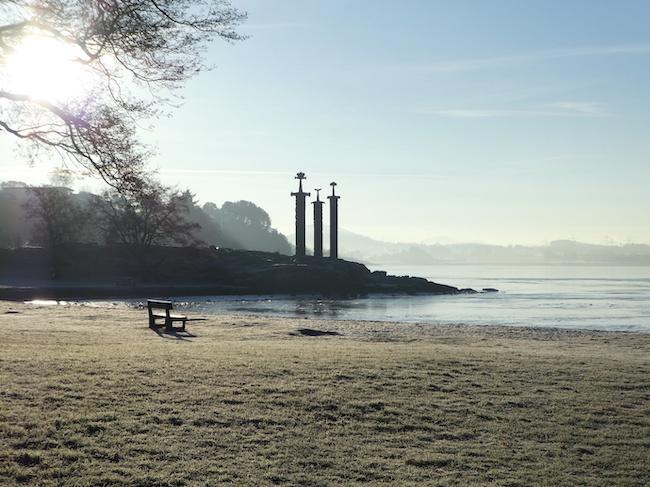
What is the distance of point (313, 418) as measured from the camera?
984 centimetres

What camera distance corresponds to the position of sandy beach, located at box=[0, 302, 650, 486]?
7.86 metres

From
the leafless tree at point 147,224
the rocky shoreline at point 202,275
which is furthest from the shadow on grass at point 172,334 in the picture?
the leafless tree at point 147,224

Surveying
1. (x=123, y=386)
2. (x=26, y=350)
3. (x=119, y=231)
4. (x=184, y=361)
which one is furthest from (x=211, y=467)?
(x=119, y=231)

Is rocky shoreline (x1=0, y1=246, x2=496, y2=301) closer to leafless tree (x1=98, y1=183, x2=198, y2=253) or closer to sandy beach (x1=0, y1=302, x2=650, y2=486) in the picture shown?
leafless tree (x1=98, y1=183, x2=198, y2=253)

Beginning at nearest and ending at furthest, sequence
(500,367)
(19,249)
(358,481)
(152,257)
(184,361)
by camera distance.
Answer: (358,481)
(184,361)
(500,367)
(19,249)
(152,257)

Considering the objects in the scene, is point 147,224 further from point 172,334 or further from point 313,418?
point 313,418

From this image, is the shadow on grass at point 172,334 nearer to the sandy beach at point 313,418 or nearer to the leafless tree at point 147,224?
the sandy beach at point 313,418

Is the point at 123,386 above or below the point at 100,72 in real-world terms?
below

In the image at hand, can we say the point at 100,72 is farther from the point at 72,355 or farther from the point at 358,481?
the point at 358,481

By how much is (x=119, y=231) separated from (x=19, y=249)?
10.6 metres

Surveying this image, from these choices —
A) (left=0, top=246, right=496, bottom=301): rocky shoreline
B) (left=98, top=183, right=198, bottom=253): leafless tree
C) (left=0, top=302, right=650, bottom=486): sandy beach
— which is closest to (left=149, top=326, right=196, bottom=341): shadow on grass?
(left=0, top=302, right=650, bottom=486): sandy beach

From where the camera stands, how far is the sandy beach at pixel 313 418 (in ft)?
25.8

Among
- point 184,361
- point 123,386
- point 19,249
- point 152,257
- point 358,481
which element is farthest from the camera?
point 152,257

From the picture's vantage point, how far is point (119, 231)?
76625mm
